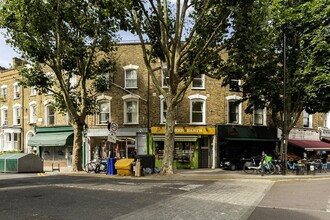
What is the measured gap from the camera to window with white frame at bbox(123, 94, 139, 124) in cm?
2778

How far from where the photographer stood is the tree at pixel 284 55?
63.2ft

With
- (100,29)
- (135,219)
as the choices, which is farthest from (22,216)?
(100,29)

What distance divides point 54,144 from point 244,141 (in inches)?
632

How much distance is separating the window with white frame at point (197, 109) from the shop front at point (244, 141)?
1.56m

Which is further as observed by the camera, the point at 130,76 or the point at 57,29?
the point at 130,76

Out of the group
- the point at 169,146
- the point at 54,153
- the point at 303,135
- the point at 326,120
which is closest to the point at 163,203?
the point at 169,146

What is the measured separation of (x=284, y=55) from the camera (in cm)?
2092

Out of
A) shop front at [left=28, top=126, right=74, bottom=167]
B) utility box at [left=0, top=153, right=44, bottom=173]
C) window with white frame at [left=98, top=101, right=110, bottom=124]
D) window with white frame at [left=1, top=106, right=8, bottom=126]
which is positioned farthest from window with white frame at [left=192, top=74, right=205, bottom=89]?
window with white frame at [left=1, top=106, right=8, bottom=126]

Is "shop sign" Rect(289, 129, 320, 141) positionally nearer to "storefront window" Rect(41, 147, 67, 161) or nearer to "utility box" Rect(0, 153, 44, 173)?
"storefront window" Rect(41, 147, 67, 161)

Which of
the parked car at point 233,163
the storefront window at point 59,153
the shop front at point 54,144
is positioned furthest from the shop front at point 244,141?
the storefront window at point 59,153

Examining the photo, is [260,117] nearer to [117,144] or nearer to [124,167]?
[117,144]

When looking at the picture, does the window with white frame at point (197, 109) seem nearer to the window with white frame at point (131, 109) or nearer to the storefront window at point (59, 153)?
the window with white frame at point (131, 109)

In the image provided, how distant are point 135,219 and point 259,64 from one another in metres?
15.5

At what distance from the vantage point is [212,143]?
27234 millimetres
